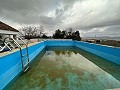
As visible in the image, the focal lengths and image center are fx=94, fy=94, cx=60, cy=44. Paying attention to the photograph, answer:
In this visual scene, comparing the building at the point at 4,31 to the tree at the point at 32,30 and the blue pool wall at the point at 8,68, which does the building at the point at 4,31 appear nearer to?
the blue pool wall at the point at 8,68

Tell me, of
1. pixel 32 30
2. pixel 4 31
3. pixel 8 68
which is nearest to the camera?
pixel 8 68

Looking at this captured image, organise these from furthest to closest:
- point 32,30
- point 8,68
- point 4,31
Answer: point 32,30
point 4,31
point 8,68

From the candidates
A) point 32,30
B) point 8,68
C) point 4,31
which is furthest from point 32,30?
point 8,68

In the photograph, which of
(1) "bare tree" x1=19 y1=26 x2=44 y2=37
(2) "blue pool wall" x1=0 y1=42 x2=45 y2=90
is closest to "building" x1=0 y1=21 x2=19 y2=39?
(2) "blue pool wall" x1=0 y1=42 x2=45 y2=90

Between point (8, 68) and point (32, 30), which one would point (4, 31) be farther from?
point (32, 30)

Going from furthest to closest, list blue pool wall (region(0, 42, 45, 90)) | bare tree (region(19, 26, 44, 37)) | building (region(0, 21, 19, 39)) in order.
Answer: bare tree (region(19, 26, 44, 37))
building (region(0, 21, 19, 39))
blue pool wall (region(0, 42, 45, 90))

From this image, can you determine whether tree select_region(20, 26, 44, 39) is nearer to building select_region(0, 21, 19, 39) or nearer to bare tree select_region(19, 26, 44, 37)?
bare tree select_region(19, 26, 44, 37)

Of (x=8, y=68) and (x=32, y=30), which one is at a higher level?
(x=32, y=30)

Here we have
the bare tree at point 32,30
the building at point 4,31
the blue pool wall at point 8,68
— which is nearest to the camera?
the blue pool wall at point 8,68

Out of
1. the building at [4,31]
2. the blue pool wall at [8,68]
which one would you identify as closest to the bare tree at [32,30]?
the building at [4,31]

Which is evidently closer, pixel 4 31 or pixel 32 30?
pixel 4 31

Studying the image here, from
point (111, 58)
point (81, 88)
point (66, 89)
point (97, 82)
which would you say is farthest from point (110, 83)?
point (111, 58)

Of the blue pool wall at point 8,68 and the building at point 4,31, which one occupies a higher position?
the building at point 4,31

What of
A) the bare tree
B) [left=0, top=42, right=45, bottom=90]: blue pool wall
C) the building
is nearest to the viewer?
[left=0, top=42, right=45, bottom=90]: blue pool wall
